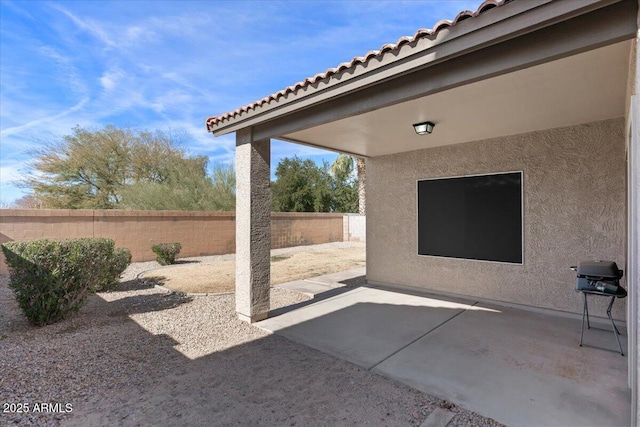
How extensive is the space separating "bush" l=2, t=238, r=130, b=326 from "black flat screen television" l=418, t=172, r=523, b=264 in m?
7.32

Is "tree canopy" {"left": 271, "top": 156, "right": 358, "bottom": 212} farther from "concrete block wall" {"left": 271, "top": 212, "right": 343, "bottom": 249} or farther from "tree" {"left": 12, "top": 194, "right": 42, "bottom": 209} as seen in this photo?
"tree" {"left": 12, "top": 194, "right": 42, "bottom": 209}

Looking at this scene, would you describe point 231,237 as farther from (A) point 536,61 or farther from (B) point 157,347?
(A) point 536,61

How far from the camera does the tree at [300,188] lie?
3359 centimetres

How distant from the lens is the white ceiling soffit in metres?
3.64

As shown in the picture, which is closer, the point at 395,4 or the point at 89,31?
the point at 395,4

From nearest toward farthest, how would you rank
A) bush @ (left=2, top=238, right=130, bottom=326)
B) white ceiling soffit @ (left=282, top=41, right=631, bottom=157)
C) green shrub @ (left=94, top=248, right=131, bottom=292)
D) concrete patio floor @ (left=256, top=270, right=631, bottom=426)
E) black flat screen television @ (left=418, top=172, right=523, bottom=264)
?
concrete patio floor @ (left=256, top=270, right=631, bottom=426) < white ceiling soffit @ (left=282, top=41, right=631, bottom=157) < bush @ (left=2, top=238, right=130, bottom=326) < black flat screen television @ (left=418, top=172, right=523, bottom=264) < green shrub @ (left=94, top=248, right=131, bottom=292)

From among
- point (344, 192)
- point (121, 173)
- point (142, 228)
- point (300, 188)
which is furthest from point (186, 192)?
point (344, 192)

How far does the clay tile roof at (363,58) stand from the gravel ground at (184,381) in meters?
3.85

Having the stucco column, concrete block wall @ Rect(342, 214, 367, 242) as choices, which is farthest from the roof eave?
concrete block wall @ Rect(342, 214, 367, 242)

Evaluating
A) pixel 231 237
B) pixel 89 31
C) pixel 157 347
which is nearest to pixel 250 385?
pixel 157 347

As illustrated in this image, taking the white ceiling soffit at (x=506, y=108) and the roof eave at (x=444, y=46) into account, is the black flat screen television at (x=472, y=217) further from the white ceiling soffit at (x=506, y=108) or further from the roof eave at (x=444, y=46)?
the roof eave at (x=444, y=46)

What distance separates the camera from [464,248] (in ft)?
24.5

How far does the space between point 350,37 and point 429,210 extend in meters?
6.34

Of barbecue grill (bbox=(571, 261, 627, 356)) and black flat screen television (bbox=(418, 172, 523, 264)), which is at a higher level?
black flat screen television (bbox=(418, 172, 523, 264))
